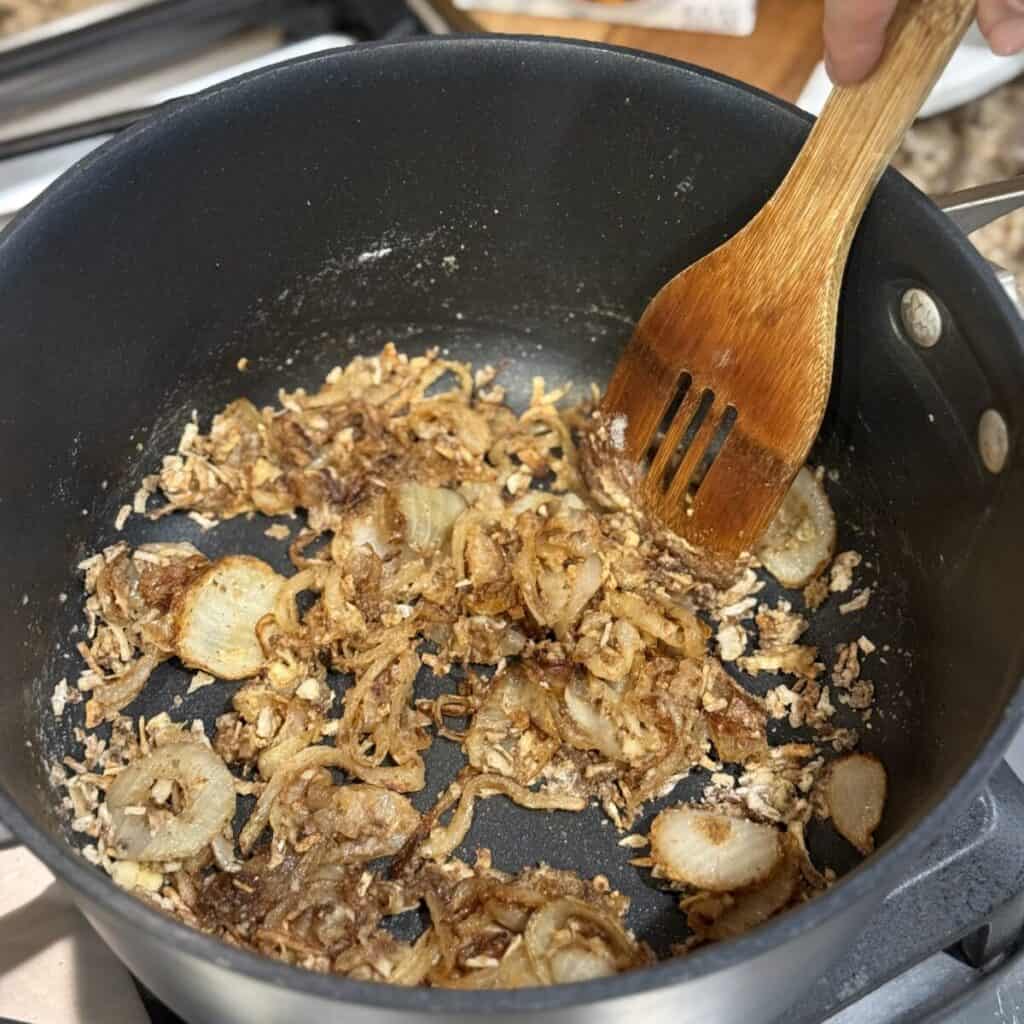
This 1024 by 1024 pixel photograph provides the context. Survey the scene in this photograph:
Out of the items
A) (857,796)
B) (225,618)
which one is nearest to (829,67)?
(857,796)

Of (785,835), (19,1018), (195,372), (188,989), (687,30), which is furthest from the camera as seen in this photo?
(687,30)

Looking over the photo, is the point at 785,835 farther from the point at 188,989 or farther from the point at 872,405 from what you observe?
the point at 188,989

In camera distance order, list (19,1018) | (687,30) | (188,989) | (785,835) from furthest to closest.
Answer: (687,30), (785,835), (19,1018), (188,989)

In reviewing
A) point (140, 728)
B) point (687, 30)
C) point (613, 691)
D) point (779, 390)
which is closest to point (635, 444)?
point (779, 390)

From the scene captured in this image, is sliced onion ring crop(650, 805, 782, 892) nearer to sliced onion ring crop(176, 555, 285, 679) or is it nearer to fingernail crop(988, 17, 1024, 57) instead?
sliced onion ring crop(176, 555, 285, 679)

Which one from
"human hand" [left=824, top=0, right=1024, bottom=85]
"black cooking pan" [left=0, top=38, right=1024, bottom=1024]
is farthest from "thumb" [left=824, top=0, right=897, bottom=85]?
"black cooking pan" [left=0, top=38, right=1024, bottom=1024]

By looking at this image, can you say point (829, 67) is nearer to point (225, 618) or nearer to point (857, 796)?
point (857, 796)

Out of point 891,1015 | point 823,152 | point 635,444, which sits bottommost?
point 891,1015
